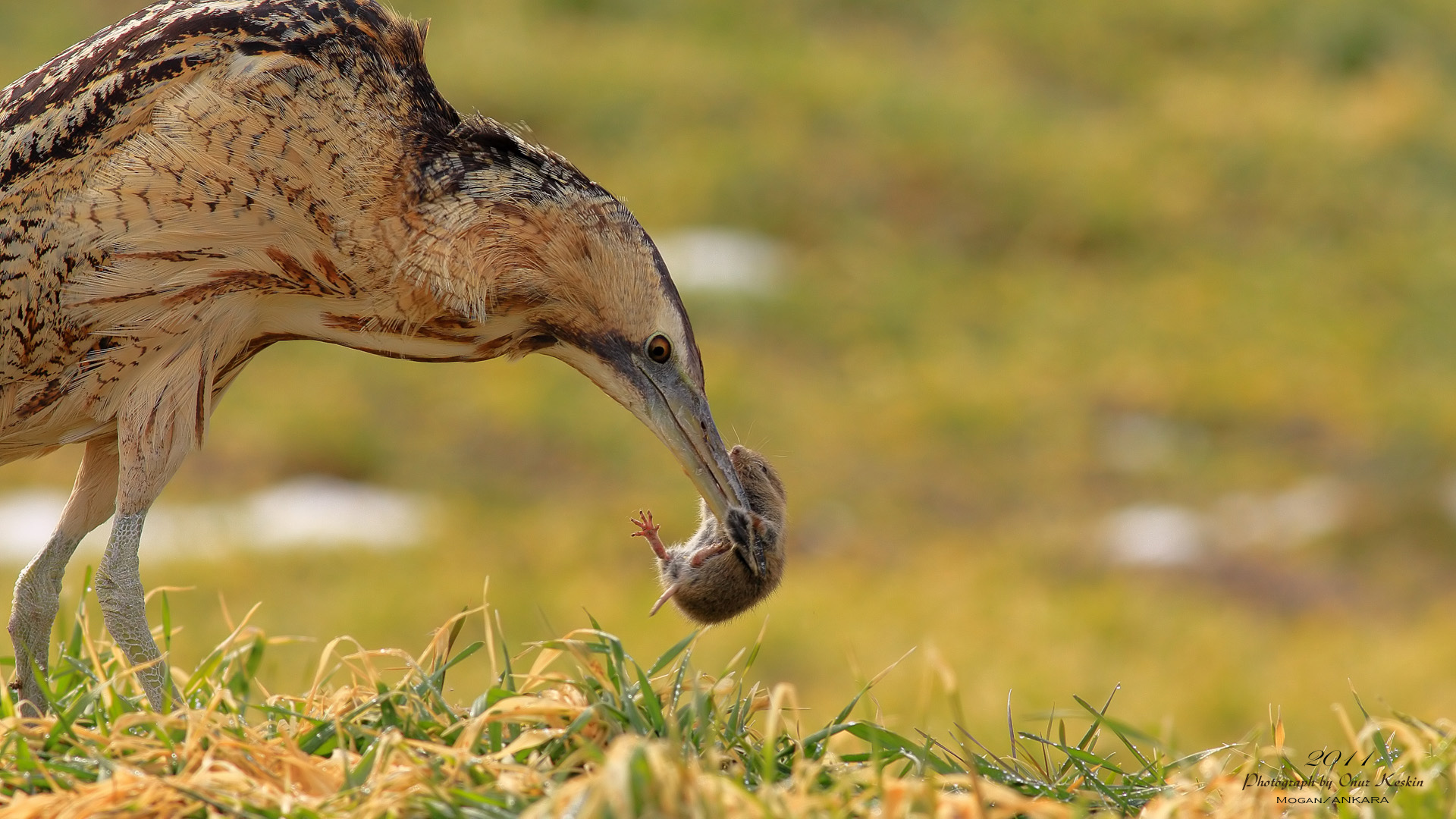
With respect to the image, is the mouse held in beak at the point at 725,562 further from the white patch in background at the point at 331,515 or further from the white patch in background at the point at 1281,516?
the white patch in background at the point at 1281,516

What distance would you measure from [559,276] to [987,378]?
8905 millimetres

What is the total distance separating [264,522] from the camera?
9.91 metres

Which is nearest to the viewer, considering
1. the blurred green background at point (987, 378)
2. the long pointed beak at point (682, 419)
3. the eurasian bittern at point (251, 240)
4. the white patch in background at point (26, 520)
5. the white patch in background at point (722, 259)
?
the eurasian bittern at point (251, 240)

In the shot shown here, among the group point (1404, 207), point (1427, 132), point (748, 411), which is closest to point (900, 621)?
point (748, 411)

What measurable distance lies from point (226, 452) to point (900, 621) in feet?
16.4

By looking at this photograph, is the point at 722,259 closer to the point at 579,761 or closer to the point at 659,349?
the point at 659,349

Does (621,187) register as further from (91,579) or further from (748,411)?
(91,579)

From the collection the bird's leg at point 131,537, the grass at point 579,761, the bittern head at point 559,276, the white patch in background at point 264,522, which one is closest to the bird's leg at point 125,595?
the bird's leg at point 131,537

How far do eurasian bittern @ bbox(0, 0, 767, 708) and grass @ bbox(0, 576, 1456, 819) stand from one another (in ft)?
1.91

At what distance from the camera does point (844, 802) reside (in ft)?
9.02

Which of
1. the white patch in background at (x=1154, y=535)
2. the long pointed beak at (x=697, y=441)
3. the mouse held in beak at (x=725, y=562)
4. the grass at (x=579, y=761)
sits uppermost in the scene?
the white patch in background at (x=1154, y=535)

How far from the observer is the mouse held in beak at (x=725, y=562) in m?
4.00

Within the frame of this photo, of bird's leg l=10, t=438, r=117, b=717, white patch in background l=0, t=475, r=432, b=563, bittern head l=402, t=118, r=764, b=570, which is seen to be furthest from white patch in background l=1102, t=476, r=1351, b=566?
bird's leg l=10, t=438, r=117, b=717

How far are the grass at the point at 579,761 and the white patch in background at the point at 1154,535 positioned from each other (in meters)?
6.65
